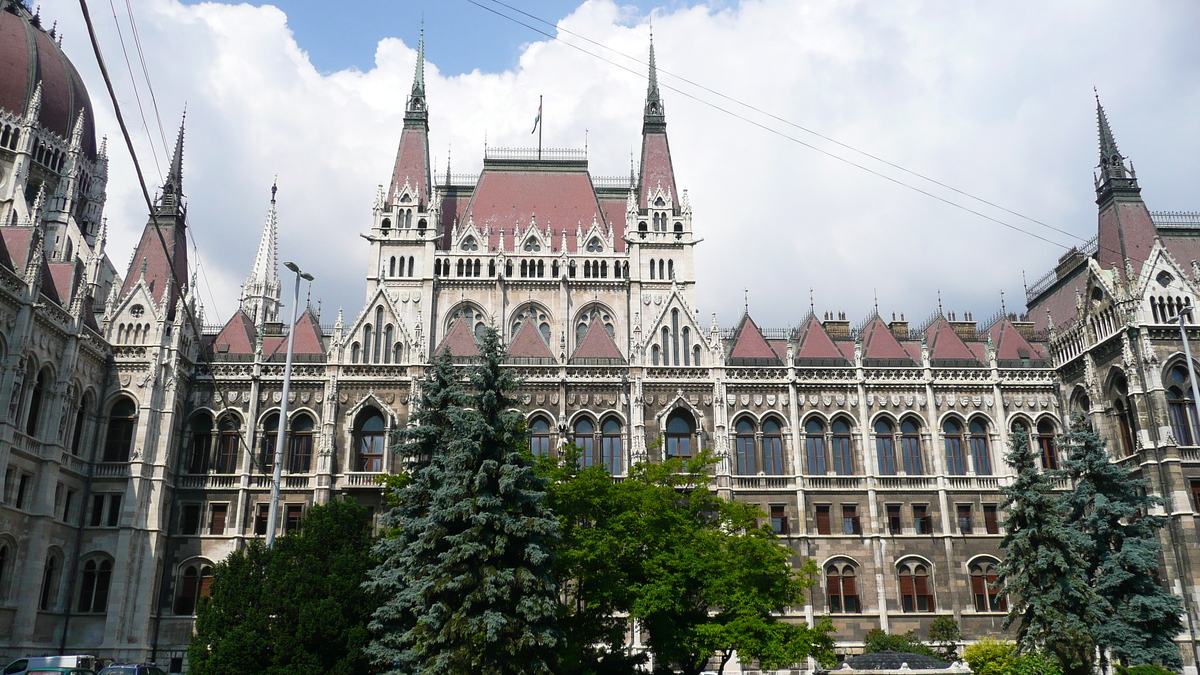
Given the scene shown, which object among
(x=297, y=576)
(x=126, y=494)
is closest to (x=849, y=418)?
(x=297, y=576)

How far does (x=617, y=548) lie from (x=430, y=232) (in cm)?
3167

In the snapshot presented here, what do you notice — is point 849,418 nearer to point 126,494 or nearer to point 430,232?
point 430,232

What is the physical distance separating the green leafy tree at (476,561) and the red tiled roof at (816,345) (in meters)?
21.3

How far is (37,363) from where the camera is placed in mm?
34281

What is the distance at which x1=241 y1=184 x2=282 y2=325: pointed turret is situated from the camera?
80125mm

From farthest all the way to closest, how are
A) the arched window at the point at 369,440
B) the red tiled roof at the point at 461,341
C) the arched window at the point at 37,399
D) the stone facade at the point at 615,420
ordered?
the red tiled roof at the point at 461,341, the arched window at the point at 369,440, the stone facade at the point at 615,420, the arched window at the point at 37,399

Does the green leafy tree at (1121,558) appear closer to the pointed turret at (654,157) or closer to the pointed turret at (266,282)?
the pointed turret at (654,157)

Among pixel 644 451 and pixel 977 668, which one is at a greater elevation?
pixel 644 451

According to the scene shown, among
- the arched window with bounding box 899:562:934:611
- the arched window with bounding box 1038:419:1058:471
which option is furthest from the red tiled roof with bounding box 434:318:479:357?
the arched window with bounding box 1038:419:1058:471

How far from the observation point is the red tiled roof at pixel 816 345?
43.9 m

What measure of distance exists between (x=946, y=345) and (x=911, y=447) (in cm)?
606

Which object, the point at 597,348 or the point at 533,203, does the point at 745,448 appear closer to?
the point at 597,348

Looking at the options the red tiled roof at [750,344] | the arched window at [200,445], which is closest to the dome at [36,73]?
the arched window at [200,445]

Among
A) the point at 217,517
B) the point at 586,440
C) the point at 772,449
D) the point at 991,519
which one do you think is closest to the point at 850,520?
the point at 772,449
